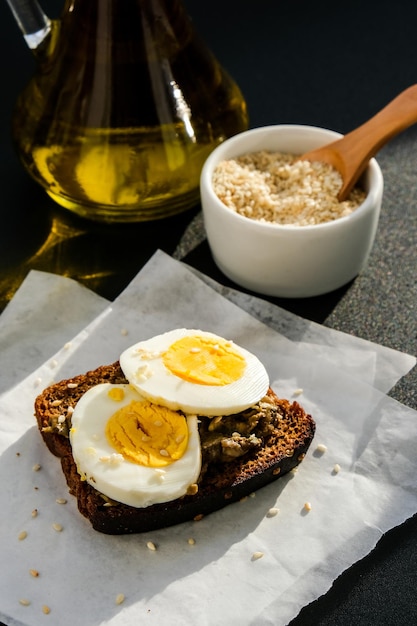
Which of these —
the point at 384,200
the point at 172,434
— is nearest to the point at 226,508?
the point at 172,434

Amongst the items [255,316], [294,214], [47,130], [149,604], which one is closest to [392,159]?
[294,214]

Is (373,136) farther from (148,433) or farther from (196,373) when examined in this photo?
(148,433)

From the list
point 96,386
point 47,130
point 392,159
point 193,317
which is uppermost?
point 47,130

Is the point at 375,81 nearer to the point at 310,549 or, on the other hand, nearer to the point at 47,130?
the point at 47,130

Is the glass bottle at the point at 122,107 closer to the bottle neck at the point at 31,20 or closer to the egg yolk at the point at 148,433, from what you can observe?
the bottle neck at the point at 31,20

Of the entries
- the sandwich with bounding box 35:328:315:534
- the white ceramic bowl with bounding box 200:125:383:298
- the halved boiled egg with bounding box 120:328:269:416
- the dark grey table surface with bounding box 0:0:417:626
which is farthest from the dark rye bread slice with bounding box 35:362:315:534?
the white ceramic bowl with bounding box 200:125:383:298

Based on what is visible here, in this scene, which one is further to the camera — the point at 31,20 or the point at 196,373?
the point at 31,20
